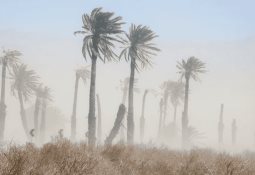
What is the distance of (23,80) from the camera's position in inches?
2172

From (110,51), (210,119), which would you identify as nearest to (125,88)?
(110,51)

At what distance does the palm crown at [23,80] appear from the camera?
54688 mm

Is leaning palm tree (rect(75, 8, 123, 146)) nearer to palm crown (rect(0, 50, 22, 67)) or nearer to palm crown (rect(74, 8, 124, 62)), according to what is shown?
palm crown (rect(74, 8, 124, 62))

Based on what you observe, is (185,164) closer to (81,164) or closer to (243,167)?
(243,167)

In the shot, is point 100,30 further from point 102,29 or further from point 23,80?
point 23,80

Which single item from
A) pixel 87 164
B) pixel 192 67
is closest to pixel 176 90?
pixel 192 67

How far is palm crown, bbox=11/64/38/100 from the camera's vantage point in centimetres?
5469

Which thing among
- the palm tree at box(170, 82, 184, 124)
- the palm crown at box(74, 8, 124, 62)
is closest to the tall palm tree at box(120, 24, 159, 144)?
the palm crown at box(74, 8, 124, 62)

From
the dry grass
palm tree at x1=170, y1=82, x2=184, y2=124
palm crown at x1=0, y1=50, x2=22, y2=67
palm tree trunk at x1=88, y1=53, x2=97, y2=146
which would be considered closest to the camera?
the dry grass

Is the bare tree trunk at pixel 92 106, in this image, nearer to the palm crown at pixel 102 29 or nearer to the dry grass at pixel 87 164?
the palm crown at pixel 102 29

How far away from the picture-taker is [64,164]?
739 centimetres

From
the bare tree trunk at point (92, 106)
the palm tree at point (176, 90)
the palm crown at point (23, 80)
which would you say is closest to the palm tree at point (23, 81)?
the palm crown at point (23, 80)

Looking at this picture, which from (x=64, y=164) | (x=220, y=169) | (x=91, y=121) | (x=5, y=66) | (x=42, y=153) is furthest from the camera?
(x=5, y=66)

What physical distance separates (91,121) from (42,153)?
22738 millimetres
